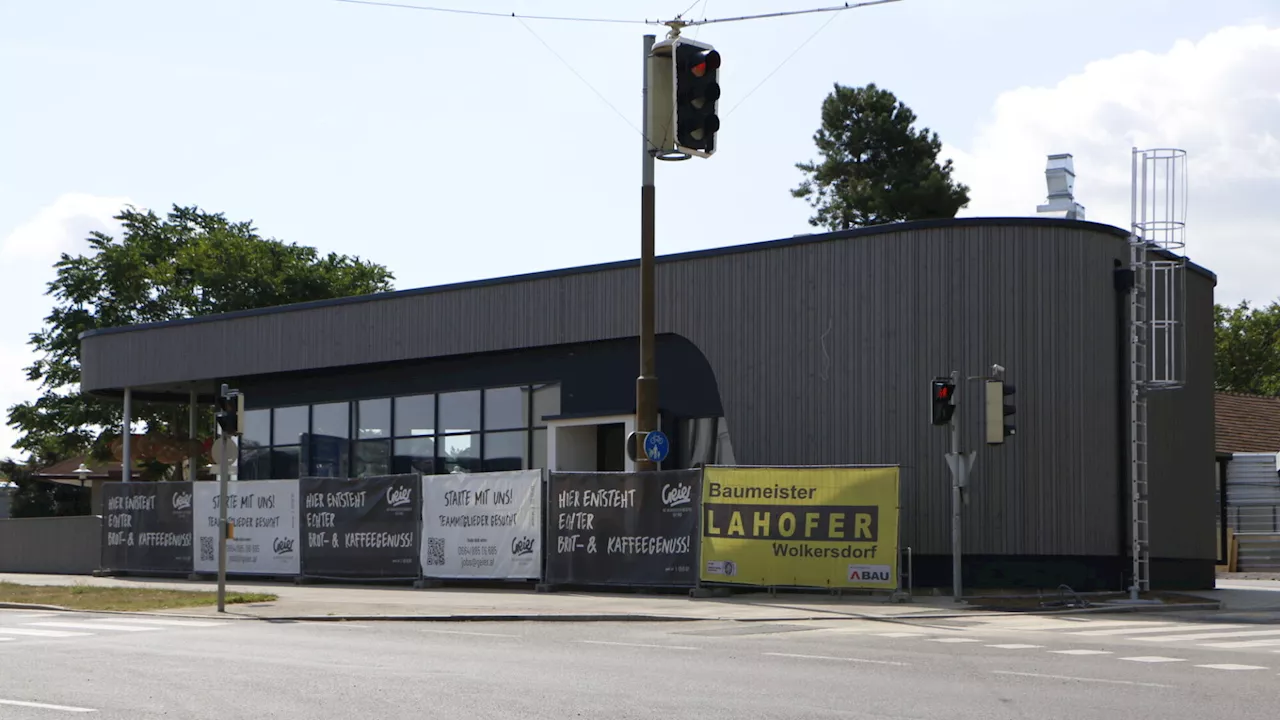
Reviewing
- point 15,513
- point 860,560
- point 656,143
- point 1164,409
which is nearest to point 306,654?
point 656,143

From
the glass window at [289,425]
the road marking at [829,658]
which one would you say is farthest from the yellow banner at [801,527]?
the glass window at [289,425]

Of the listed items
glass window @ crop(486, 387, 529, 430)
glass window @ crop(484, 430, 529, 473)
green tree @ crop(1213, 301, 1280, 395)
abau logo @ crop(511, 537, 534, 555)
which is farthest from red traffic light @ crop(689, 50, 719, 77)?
green tree @ crop(1213, 301, 1280, 395)

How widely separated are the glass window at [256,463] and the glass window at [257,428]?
5.9 inches

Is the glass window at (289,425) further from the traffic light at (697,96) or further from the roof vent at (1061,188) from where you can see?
the traffic light at (697,96)

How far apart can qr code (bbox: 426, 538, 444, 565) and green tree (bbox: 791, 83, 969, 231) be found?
43425 millimetres

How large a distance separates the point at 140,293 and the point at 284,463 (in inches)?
1105

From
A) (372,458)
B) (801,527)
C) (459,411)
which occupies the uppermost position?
(459,411)

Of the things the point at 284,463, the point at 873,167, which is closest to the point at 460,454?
the point at 284,463

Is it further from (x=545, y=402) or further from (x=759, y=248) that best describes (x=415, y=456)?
(x=759, y=248)

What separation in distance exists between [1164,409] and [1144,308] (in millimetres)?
3462

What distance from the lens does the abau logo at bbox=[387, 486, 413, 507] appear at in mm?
28500

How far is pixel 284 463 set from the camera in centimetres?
3772

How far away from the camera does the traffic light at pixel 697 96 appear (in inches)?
646

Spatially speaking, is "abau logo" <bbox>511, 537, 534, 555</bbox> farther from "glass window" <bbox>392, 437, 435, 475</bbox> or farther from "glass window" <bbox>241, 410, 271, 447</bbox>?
"glass window" <bbox>241, 410, 271, 447</bbox>
